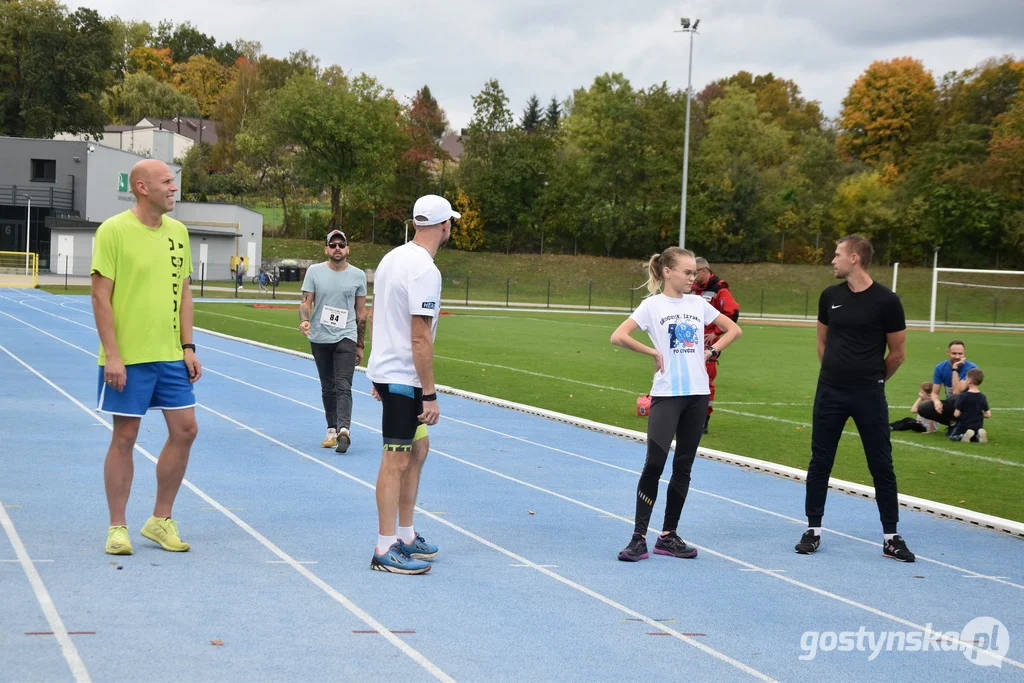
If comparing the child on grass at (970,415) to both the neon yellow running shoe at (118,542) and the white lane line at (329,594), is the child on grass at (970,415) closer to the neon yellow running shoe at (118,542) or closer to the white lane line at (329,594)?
the white lane line at (329,594)

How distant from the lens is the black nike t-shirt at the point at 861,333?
686 cm

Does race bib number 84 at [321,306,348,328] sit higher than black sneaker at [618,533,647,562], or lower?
higher

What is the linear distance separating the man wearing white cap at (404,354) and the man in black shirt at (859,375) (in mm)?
2534

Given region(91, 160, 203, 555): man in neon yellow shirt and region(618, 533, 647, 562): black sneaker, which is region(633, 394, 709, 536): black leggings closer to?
region(618, 533, 647, 562): black sneaker

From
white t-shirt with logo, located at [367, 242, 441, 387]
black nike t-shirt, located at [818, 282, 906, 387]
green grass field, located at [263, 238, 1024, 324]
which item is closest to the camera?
white t-shirt with logo, located at [367, 242, 441, 387]

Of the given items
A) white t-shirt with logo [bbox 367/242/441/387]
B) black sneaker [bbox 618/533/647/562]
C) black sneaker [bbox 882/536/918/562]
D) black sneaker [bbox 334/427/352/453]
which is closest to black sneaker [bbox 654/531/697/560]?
black sneaker [bbox 618/533/647/562]

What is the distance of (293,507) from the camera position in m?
7.55

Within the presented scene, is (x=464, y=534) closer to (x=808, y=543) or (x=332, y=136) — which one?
(x=808, y=543)

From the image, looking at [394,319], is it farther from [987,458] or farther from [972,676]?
[987,458]

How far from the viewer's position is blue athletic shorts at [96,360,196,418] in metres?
5.93

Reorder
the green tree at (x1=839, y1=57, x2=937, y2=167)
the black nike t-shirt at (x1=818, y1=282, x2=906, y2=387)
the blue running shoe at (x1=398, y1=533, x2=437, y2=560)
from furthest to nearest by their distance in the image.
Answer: the green tree at (x1=839, y1=57, x2=937, y2=167)
the black nike t-shirt at (x1=818, y1=282, x2=906, y2=387)
the blue running shoe at (x1=398, y1=533, x2=437, y2=560)

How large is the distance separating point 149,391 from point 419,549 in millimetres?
1697

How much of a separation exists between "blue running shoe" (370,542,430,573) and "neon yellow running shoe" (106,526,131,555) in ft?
4.32

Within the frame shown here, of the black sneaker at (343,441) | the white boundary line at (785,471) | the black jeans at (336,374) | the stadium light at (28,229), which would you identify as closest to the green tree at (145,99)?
the stadium light at (28,229)
